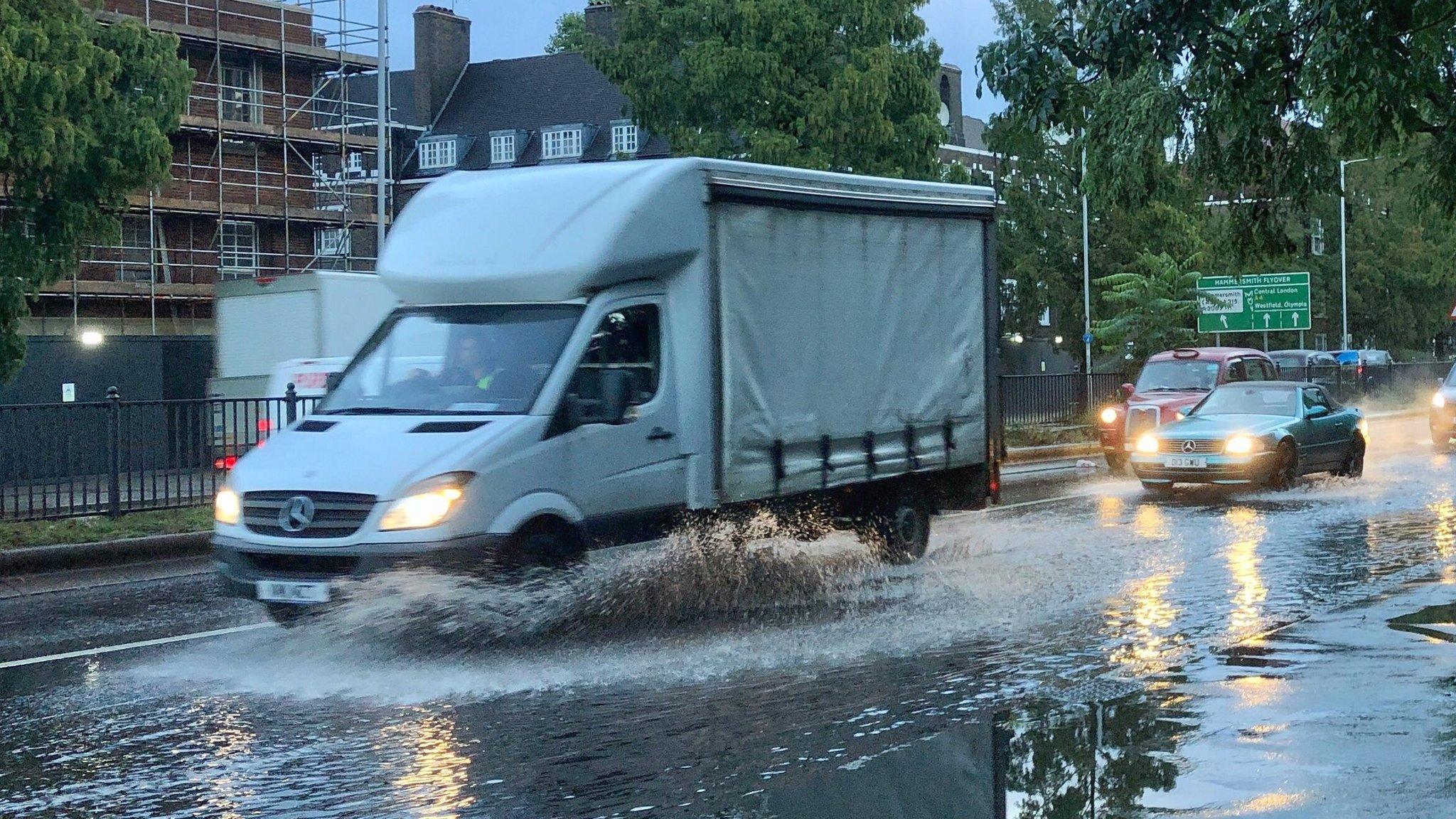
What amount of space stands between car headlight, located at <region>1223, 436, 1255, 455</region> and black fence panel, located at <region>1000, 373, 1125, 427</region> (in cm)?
1042

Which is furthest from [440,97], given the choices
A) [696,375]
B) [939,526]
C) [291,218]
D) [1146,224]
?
[696,375]

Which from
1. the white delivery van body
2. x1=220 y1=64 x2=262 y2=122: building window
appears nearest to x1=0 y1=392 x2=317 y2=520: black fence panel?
the white delivery van body

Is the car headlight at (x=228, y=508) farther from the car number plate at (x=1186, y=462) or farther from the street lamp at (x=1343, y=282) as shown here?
the street lamp at (x=1343, y=282)

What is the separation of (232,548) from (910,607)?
13.6ft

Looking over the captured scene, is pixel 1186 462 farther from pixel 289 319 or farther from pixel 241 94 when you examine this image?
pixel 241 94

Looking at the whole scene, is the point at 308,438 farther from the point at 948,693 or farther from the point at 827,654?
the point at 948,693

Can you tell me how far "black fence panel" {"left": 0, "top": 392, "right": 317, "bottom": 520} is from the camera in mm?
15031

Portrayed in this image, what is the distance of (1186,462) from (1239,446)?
602 mm

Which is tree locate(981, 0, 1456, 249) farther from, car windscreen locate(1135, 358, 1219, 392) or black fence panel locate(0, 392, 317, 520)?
car windscreen locate(1135, 358, 1219, 392)

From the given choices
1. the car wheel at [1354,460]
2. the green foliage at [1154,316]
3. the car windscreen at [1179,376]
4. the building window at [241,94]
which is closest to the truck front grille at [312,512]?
the car wheel at [1354,460]

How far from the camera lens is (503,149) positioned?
2726 inches

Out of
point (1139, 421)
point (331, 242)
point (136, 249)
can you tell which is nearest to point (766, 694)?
point (1139, 421)

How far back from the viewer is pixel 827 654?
29.1 feet

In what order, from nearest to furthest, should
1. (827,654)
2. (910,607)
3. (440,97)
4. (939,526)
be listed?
1. (827,654)
2. (910,607)
3. (939,526)
4. (440,97)
